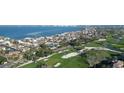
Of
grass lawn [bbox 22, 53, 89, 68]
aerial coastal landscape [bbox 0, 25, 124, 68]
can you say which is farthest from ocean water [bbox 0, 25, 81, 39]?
grass lawn [bbox 22, 53, 89, 68]

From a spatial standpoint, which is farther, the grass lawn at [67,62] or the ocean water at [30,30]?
the ocean water at [30,30]

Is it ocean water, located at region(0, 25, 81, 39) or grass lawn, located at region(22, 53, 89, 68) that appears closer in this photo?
grass lawn, located at region(22, 53, 89, 68)

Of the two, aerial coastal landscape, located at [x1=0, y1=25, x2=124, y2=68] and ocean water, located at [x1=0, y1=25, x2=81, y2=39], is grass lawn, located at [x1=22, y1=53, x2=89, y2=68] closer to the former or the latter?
aerial coastal landscape, located at [x1=0, y1=25, x2=124, y2=68]

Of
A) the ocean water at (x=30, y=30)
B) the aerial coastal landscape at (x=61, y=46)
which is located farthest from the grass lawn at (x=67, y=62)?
the ocean water at (x=30, y=30)

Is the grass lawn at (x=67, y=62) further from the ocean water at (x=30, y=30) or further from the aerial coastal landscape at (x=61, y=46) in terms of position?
the ocean water at (x=30, y=30)

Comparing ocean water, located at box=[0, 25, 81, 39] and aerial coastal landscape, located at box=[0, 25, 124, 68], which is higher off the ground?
ocean water, located at box=[0, 25, 81, 39]
